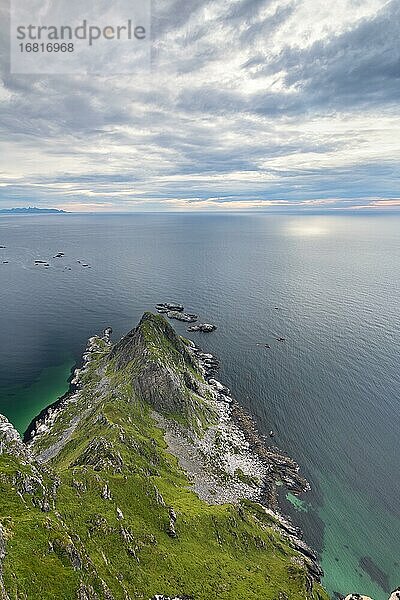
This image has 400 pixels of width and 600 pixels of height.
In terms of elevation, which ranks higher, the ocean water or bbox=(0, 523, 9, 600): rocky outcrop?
bbox=(0, 523, 9, 600): rocky outcrop

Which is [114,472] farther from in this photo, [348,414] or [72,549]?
[348,414]

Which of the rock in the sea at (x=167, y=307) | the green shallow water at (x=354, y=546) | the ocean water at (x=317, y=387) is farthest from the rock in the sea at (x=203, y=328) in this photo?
the green shallow water at (x=354, y=546)

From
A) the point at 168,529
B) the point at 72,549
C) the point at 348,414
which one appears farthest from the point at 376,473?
the point at 72,549

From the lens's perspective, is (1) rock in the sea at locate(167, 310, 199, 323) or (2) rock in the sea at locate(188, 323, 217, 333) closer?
(2) rock in the sea at locate(188, 323, 217, 333)

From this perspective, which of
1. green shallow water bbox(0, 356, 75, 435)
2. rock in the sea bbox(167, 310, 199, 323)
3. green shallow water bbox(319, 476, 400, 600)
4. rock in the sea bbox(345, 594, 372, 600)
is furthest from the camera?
rock in the sea bbox(167, 310, 199, 323)

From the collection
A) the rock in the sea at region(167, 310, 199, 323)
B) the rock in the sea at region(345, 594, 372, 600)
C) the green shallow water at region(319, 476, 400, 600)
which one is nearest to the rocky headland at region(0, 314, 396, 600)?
the green shallow water at region(319, 476, 400, 600)

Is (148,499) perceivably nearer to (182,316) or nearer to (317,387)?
(317,387)

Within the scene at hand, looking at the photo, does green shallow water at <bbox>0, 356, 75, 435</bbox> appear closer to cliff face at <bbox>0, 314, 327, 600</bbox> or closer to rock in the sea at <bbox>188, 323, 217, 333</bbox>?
cliff face at <bbox>0, 314, 327, 600</bbox>

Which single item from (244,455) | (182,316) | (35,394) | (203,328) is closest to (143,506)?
(244,455)
